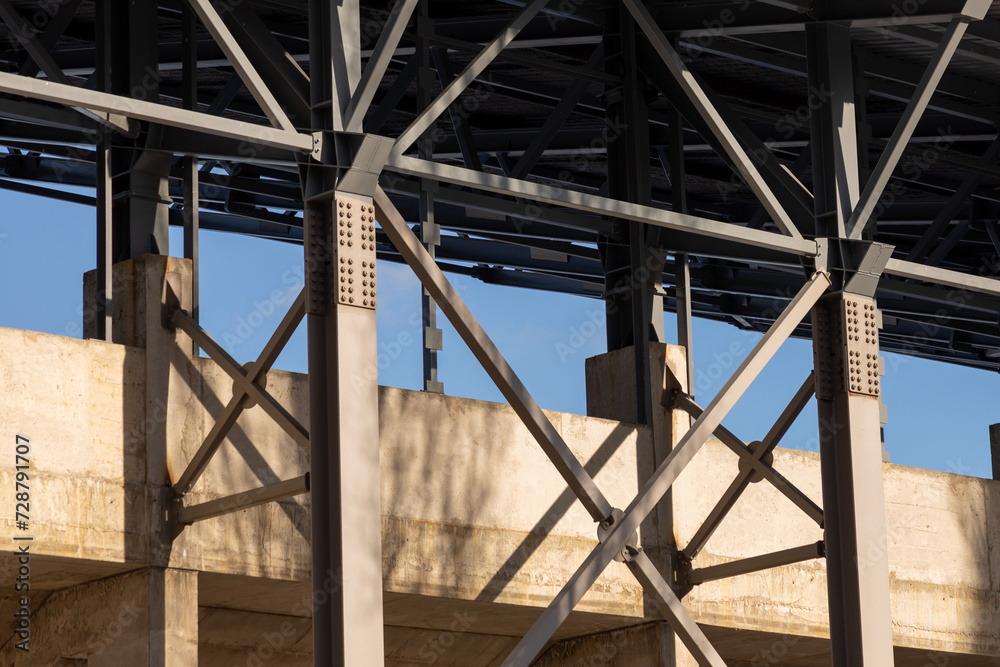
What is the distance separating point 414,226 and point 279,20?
790 cm

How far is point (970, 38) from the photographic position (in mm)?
13852

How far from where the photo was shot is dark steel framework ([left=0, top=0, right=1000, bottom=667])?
9.27m

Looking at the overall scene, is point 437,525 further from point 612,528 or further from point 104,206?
point 104,206

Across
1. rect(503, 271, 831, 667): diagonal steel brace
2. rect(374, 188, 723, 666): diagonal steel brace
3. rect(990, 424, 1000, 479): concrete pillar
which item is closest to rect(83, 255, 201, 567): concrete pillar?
rect(374, 188, 723, 666): diagonal steel brace

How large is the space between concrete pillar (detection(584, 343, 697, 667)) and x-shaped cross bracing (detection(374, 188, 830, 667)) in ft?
6.54

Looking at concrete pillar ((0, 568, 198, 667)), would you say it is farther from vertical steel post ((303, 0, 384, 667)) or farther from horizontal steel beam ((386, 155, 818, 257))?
horizontal steel beam ((386, 155, 818, 257))

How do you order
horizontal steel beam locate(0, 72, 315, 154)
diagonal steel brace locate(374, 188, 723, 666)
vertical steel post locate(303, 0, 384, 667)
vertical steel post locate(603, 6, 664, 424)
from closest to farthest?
horizontal steel beam locate(0, 72, 315, 154) < vertical steel post locate(303, 0, 384, 667) < diagonal steel brace locate(374, 188, 723, 666) < vertical steel post locate(603, 6, 664, 424)

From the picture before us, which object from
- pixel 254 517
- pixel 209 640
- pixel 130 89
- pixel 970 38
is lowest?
pixel 209 640

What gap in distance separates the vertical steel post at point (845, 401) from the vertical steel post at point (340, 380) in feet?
13.3

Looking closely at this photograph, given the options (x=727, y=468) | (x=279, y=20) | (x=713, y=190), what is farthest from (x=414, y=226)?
(x=727, y=468)

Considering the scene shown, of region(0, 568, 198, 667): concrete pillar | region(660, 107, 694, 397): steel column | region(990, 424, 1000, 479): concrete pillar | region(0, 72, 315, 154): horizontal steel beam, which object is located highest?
region(660, 107, 694, 397): steel column

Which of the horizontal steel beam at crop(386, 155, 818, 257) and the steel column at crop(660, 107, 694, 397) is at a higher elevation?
the steel column at crop(660, 107, 694, 397)

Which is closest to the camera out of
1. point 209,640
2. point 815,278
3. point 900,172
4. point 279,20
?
point 815,278

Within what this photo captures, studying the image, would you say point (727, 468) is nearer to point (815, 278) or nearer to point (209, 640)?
point (815, 278)
